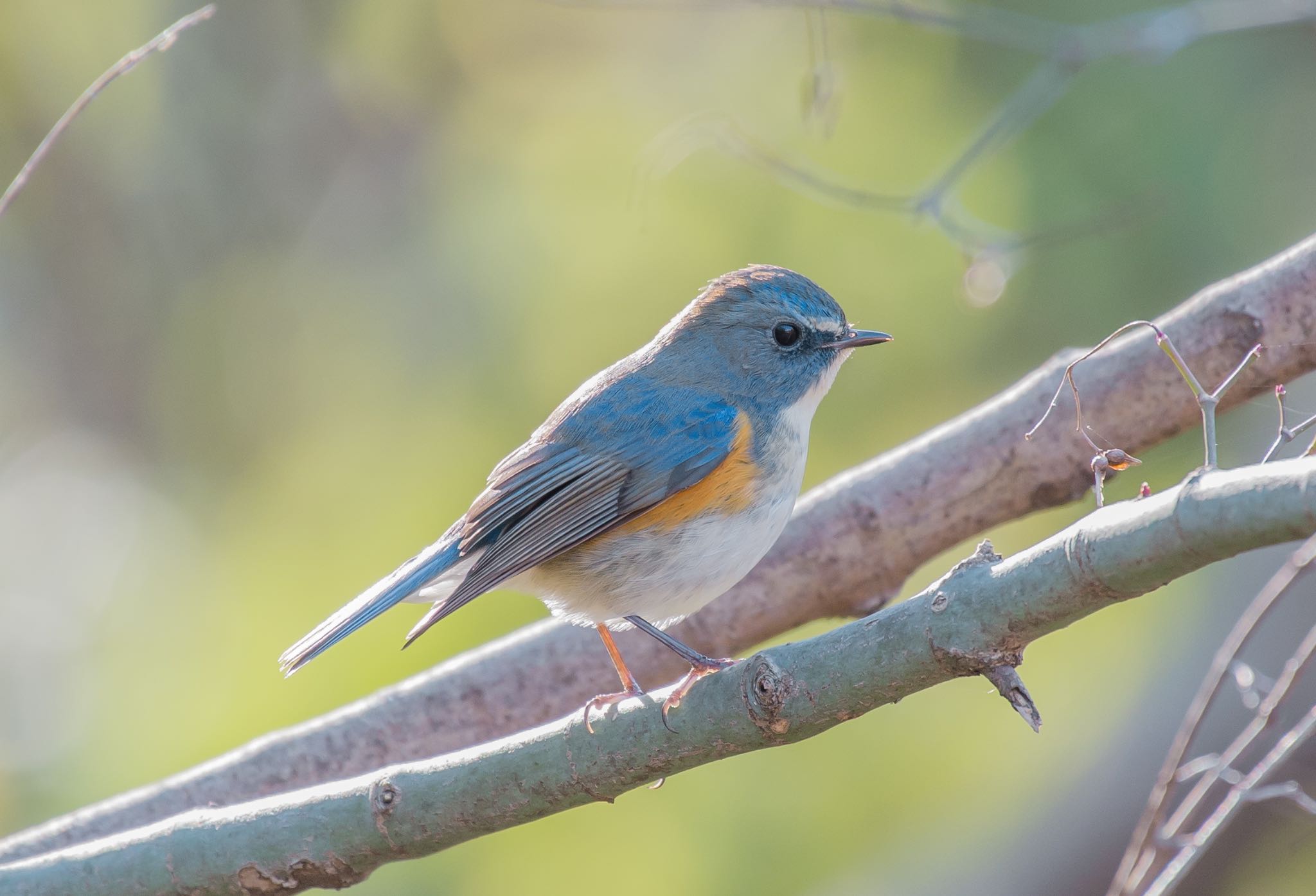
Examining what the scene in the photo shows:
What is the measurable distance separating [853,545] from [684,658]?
485 mm

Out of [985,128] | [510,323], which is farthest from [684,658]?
[510,323]

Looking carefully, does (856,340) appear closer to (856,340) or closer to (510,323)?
(856,340)

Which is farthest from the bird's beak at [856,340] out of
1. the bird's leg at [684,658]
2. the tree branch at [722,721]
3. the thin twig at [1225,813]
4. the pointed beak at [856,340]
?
the tree branch at [722,721]

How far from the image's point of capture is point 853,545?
279cm

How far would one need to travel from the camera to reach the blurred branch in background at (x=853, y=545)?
255 cm

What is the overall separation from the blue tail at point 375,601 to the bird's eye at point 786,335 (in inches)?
35.8

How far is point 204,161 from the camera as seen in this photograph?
19.1 feet

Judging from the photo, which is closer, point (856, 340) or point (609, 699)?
point (609, 699)

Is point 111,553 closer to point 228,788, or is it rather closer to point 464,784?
point 228,788

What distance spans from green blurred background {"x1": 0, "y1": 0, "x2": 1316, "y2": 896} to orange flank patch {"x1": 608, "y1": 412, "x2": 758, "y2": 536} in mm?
879

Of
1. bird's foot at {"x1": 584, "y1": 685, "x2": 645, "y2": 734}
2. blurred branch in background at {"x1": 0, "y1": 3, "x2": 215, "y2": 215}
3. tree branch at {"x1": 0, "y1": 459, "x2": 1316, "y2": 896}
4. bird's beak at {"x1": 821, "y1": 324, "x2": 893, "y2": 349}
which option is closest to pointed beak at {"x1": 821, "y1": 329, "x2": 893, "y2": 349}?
bird's beak at {"x1": 821, "y1": 324, "x2": 893, "y2": 349}

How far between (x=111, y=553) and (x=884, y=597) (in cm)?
353

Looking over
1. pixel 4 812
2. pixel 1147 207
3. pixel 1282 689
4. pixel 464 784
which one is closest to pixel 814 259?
pixel 1147 207

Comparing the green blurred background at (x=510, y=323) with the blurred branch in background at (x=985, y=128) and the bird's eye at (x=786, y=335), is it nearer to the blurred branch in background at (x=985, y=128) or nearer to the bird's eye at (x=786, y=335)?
the blurred branch in background at (x=985, y=128)
